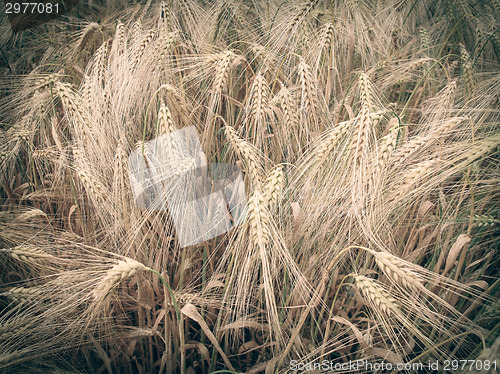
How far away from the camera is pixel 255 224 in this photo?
88 cm

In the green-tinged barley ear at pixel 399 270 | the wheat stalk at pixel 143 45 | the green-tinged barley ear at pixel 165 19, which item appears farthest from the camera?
the green-tinged barley ear at pixel 165 19

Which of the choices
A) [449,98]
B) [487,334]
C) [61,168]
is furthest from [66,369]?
[449,98]

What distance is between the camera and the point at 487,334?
0.91m

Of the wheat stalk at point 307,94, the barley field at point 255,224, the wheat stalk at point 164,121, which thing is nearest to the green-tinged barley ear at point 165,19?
the barley field at point 255,224

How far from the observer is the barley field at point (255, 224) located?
978 mm

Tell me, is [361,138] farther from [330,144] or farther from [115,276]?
[115,276]

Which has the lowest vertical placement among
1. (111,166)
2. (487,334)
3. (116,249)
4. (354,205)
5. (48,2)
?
(487,334)

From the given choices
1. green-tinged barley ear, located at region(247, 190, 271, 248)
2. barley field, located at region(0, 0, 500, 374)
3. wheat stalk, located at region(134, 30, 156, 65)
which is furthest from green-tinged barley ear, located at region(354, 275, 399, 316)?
wheat stalk, located at region(134, 30, 156, 65)

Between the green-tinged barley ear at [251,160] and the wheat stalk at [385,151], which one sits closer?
the wheat stalk at [385,151]

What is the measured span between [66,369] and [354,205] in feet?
3.32

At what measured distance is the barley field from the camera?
3.21ft

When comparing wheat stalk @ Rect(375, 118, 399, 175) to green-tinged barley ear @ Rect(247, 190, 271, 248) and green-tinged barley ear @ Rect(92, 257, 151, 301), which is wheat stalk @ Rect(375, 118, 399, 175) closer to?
green-tinged barley ear @ Rect(247, 190, 271, 248)

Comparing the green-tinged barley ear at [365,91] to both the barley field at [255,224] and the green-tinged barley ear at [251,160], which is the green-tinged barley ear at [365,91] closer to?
the barley field at [255,224]

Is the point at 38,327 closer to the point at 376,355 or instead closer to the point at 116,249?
the point at 116,249
